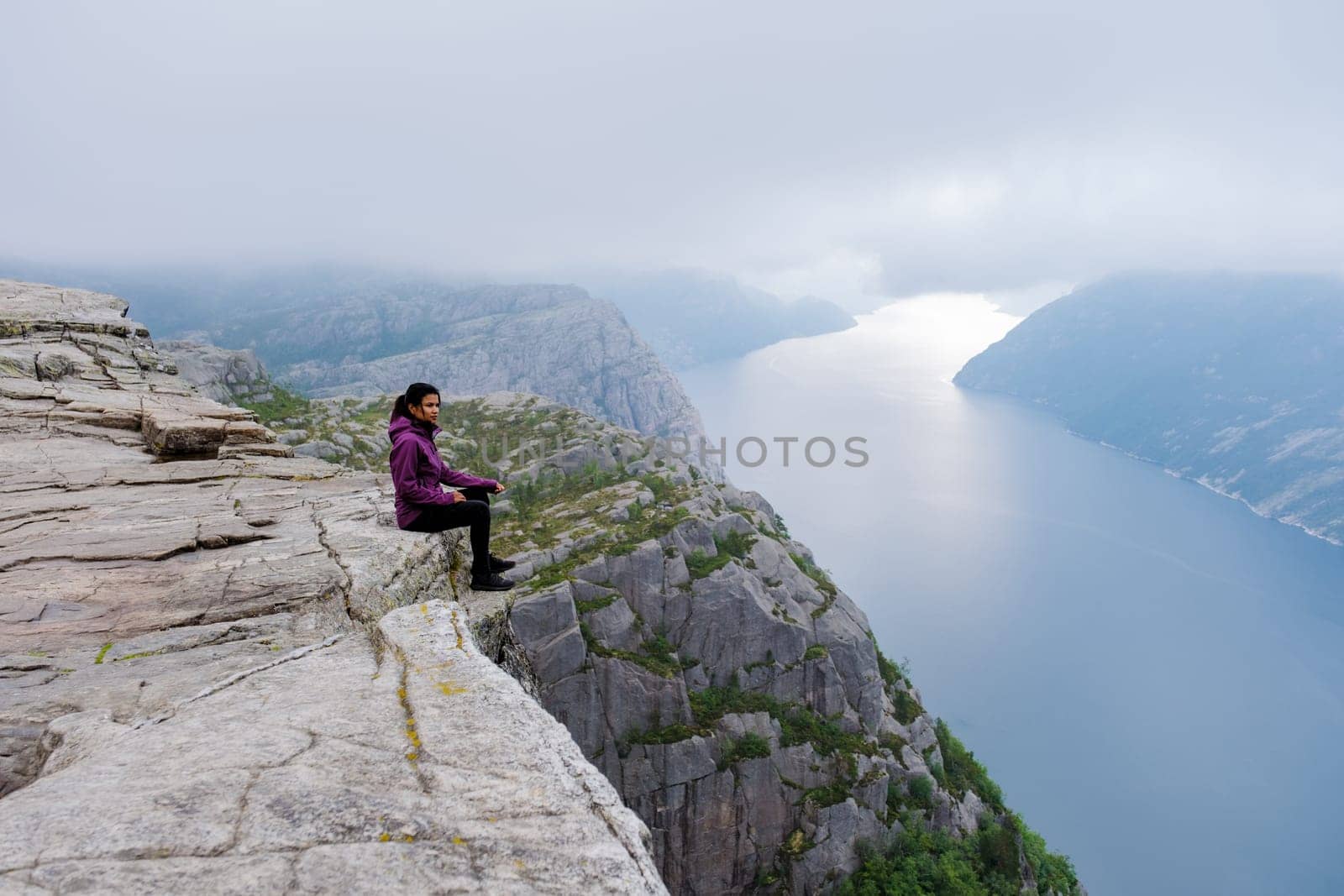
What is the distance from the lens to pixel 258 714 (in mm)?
5367

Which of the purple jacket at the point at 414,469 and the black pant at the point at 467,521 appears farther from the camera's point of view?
the black pant at the point at 467,521

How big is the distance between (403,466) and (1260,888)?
9705 centimetres

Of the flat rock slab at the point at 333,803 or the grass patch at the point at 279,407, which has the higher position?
the flat rock slab at the point at 333,803

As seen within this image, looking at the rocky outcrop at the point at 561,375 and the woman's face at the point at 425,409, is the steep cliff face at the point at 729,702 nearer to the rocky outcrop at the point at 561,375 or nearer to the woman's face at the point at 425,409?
the woman's face at the point at 425,409

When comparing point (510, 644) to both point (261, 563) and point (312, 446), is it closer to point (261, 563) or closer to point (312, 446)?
point (261, 563)

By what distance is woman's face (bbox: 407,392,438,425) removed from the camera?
9578 millimetres

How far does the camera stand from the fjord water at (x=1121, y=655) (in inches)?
2650

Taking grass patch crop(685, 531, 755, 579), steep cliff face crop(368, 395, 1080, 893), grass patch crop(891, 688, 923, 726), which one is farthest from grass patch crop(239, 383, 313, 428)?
grass patch crop(891, 688, 923, 726)

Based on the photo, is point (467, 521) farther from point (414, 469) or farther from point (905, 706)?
point (905, 706)

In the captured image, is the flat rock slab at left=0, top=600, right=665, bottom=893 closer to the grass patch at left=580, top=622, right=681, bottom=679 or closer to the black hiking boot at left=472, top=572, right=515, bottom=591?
the black hiking boot at left=472, top=572, right=515, bottom=591

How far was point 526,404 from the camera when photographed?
76000 mm

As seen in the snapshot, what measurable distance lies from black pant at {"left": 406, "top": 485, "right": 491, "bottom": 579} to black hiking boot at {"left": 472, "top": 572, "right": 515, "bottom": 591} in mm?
76

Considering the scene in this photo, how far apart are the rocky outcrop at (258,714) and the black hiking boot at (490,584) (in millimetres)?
471


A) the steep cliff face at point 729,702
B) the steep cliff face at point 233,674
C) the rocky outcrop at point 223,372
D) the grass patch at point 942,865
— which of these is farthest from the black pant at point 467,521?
the rocky outcrop at point 223,372
